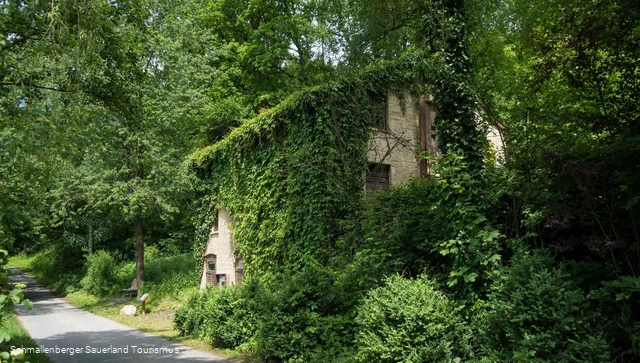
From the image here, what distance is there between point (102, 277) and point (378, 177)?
1864 centimetres

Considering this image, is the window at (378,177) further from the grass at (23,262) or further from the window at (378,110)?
the grass at (23,262)

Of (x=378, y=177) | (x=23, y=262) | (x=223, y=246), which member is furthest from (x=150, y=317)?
(x=23, y=262)

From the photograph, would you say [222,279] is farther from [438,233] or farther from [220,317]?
[438,233]

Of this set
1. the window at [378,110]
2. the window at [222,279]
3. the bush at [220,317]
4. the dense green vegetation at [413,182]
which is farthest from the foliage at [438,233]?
the window at [222,279]

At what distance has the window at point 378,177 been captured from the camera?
16.9 metres

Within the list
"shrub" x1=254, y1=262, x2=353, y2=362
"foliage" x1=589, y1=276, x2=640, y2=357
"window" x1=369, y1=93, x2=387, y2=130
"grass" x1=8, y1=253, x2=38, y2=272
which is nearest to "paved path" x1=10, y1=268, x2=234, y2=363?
"shrub" x1=254, y1=262, x2=353, y2=362

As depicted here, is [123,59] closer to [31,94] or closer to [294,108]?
[31,94]

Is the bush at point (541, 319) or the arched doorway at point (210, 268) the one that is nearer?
the bush at point (541, 319)

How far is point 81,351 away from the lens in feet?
39.8

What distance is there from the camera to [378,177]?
1734cm

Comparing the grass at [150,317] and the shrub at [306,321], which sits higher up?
the shrub at [306,321]

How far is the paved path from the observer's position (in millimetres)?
11164

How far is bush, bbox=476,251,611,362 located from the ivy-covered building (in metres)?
6.14

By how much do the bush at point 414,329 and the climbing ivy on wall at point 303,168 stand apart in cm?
542
